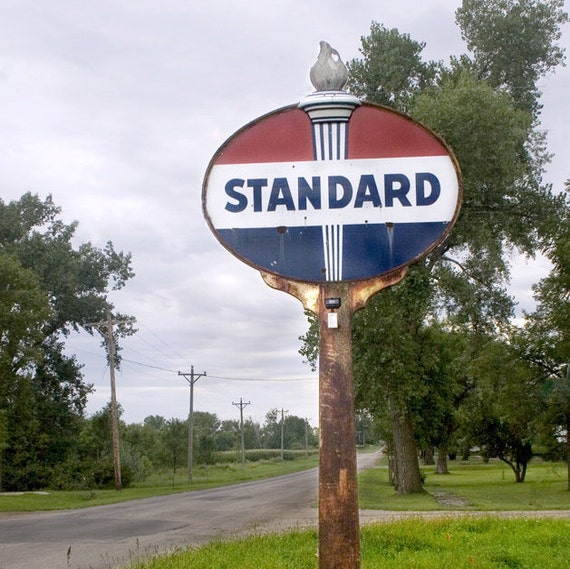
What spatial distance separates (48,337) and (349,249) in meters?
48.1

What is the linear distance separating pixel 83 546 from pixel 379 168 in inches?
527

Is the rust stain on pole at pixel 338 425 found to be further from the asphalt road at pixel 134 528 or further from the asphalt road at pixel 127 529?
the asphalt road at pixel 134 528

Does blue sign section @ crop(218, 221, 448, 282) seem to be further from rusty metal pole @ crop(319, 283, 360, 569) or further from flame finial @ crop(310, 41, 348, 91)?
flame finial @ crop(310, 41, 348, 91)

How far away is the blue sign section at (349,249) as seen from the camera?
4.43 meters

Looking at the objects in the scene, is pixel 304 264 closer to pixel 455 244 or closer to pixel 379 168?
pixel 379 168

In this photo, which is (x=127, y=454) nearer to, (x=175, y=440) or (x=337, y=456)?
(x=175, y=440)

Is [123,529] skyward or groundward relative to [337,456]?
groundward

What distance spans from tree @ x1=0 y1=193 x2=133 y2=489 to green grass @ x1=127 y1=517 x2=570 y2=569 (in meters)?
32.1

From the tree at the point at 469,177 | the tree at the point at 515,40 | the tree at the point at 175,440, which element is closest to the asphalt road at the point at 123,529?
the tree at the point at 469,177

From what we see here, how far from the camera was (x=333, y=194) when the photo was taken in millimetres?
4484

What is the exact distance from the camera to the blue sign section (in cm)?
443

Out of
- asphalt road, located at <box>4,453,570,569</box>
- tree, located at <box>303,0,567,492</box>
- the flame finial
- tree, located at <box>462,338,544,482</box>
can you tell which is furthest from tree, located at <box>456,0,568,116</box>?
the flame finial

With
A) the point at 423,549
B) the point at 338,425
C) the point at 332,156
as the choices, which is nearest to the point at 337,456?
the point at 338,425

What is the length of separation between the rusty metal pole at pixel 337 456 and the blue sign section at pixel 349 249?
283mm
